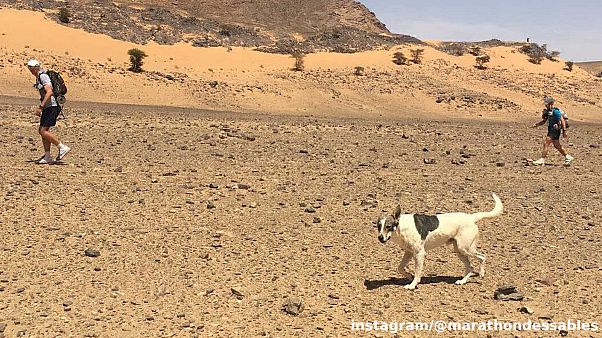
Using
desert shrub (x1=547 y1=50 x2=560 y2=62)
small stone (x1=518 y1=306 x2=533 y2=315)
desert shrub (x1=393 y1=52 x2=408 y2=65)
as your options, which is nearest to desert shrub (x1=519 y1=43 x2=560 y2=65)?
desert shrub (x1=547 y1=50 x2=560 y2=62)

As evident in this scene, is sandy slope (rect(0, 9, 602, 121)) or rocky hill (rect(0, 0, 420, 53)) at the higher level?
rocky hill (rect(0, 0, 420, 53))

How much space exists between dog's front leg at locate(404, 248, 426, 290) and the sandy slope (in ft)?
86.8

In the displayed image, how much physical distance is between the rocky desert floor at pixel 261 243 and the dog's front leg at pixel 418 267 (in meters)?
0.07

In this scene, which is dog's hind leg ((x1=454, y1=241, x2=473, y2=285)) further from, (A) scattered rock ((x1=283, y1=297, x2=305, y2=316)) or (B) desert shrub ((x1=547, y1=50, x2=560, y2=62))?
(B) desert shrub ((x1=547, y1=50, x2=560, y2=62))

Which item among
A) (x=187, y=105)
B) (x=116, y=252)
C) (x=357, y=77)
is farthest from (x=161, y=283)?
(x=357, y=77)

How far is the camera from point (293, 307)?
16.9 feet

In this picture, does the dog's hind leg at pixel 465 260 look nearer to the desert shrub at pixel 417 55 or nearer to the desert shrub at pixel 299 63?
the desert shrub at pixel 299 63

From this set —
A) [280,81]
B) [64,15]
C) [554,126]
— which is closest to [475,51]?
[280,81]

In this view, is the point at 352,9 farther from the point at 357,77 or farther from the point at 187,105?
the point at 187,105

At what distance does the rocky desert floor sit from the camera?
5.09 meters

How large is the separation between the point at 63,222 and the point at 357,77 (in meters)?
35.6

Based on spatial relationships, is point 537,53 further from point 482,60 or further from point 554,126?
point 554,126

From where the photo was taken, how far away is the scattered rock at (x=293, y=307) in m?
5.12

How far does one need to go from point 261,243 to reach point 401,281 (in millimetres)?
1850
